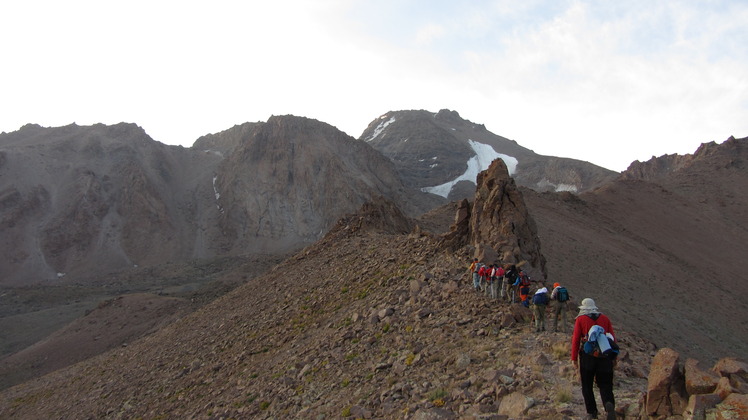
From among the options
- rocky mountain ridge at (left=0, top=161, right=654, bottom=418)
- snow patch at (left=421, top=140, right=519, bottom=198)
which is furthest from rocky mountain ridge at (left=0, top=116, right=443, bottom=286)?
rocky mountain ridge at (left=0, top=161, right=654, bottom=418)

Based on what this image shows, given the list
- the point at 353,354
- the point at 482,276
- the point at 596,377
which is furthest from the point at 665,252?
the point at 596,377

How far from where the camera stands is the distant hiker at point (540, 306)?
10609 millimetres

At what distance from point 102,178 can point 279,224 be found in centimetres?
3708

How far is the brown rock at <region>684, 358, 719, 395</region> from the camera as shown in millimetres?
5844

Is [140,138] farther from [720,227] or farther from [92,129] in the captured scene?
[720,227]

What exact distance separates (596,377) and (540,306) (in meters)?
4.05

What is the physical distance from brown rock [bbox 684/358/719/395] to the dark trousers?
91cm

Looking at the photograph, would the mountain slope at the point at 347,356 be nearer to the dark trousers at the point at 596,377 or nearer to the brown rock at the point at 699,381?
the dark trousers at the point at 596,377

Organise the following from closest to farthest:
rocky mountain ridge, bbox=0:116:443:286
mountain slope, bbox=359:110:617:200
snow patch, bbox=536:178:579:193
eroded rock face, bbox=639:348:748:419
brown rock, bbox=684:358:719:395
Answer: eroded rock face, bbox=639:348:748:419 < brown rock, bbox=684:358:719:395 < rocky mountain ridge, bbox=0:116:443:286 < snow patch, bbox=536:178:579:193 < mountain slope, bbox=359:110:617:200

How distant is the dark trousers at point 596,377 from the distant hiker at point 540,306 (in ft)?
12.2

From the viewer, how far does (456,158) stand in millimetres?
154625

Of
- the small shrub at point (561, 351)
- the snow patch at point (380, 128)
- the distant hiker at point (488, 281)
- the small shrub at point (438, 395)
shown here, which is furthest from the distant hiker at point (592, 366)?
the snow patch at point (380, 128)

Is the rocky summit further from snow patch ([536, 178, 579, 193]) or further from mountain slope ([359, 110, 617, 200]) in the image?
mountain slope ([359, 110, 617, 200])

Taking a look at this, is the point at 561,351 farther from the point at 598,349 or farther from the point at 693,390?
the point at 693,390
